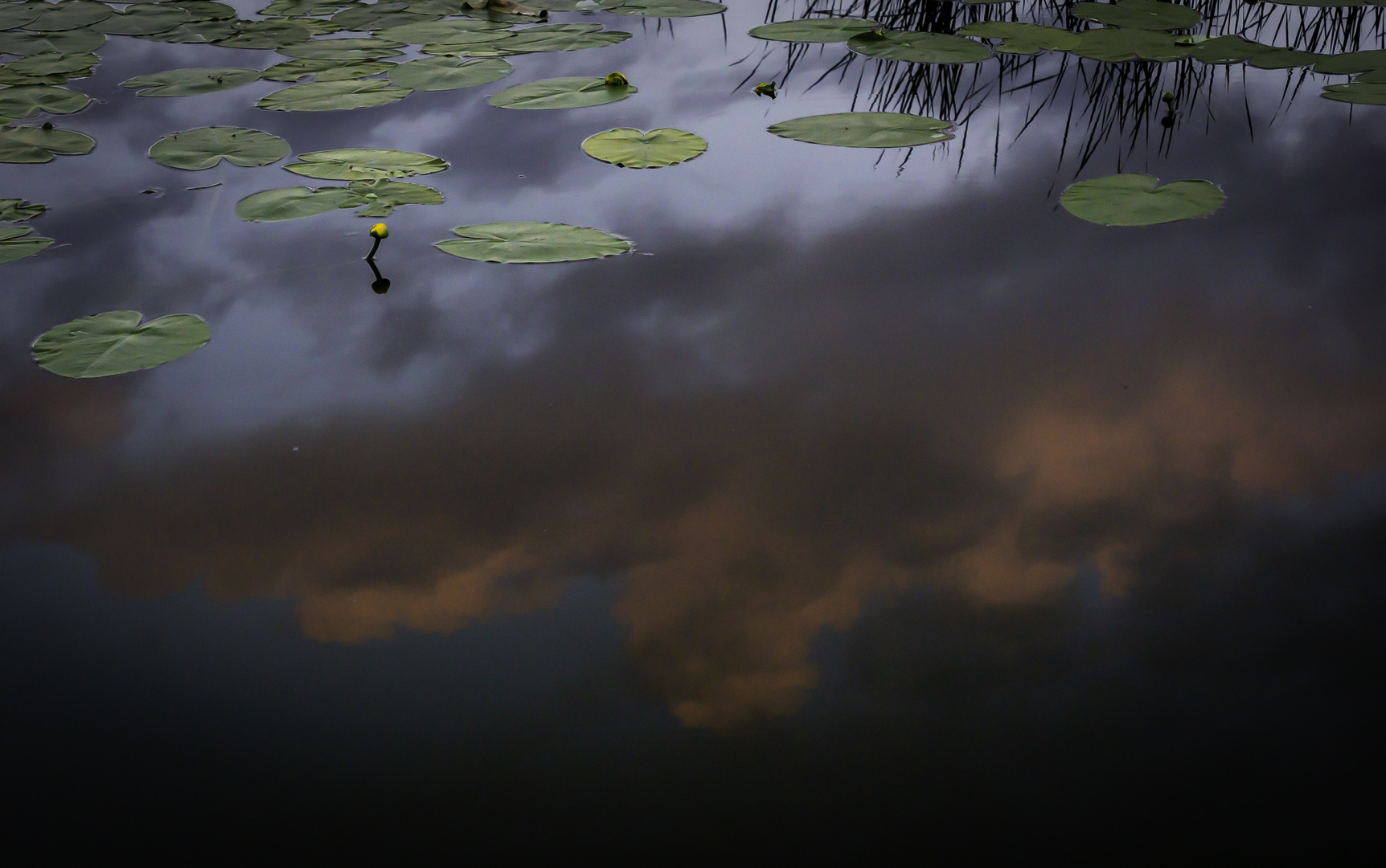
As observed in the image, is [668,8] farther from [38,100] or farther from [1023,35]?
[38,100]

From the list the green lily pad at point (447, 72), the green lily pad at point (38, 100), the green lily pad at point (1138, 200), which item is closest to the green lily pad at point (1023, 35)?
the green lily pad at point (1138, 200)

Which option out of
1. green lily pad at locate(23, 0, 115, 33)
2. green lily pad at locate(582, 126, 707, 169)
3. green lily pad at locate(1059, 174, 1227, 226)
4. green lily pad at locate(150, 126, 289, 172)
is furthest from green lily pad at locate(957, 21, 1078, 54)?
green lily pad at locate(23, 0, 115, 33)

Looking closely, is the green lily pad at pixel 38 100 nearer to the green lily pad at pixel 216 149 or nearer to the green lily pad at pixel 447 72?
the green lily pad at pixel 216 149

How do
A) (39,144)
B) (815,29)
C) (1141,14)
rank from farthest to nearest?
(815,29) → (1141,14) → (39,144)

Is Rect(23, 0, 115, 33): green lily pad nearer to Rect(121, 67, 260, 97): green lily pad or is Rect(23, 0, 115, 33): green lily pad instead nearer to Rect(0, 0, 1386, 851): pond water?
Rect(121, 67, 260, 97): green lily pad

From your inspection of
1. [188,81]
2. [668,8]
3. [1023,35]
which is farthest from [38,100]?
[1023,35]

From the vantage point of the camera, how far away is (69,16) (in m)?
4.02

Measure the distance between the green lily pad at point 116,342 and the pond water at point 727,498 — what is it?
0.04 m

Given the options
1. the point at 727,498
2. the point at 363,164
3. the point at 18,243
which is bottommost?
the point at 727,498

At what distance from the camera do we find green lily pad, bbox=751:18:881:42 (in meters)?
3.45

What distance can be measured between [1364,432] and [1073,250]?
713mm

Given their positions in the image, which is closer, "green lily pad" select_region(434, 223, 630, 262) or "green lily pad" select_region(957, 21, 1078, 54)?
"green lily pad" select_region(434, 223, 630, 262)

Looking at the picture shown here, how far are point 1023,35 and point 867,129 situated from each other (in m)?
0.97

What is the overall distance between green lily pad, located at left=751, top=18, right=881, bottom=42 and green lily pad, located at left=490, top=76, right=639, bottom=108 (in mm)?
714
